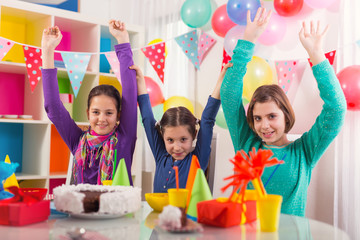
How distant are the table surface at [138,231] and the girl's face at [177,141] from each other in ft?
2.20

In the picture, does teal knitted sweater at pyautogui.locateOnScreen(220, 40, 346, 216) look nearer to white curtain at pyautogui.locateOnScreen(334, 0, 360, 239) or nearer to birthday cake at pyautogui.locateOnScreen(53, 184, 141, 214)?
birthday cake at pyautogui.locateOnScreen(53, 184, 141, 214)

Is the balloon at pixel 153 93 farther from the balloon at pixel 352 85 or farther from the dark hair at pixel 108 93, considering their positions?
the balloon at pixel 352 85

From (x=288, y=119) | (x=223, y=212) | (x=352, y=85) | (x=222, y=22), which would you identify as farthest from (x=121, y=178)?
(x=222, y=22)

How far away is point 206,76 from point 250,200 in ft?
8.69

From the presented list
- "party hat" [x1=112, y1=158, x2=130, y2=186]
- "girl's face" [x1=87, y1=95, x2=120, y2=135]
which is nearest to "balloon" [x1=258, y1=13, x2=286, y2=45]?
"girl's face" [x1=87, y1=95, x2=120, y2=135]

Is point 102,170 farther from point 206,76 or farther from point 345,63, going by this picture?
point 206,76

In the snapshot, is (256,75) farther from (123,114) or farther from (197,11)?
(123,114)

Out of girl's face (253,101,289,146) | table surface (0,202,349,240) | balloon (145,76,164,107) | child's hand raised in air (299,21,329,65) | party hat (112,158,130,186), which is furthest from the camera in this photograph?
balloon (145,76,164,107)

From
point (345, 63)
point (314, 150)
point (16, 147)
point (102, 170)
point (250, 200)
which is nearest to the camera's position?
point (250, 200)

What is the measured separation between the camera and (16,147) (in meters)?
3.40

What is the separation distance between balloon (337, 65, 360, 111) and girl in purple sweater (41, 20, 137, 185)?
3.82 ft

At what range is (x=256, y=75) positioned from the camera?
2561 millimetres

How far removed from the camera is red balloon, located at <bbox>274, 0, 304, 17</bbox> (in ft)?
8.65

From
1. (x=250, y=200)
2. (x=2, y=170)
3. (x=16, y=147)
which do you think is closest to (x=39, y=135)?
(x=16, y=147)
